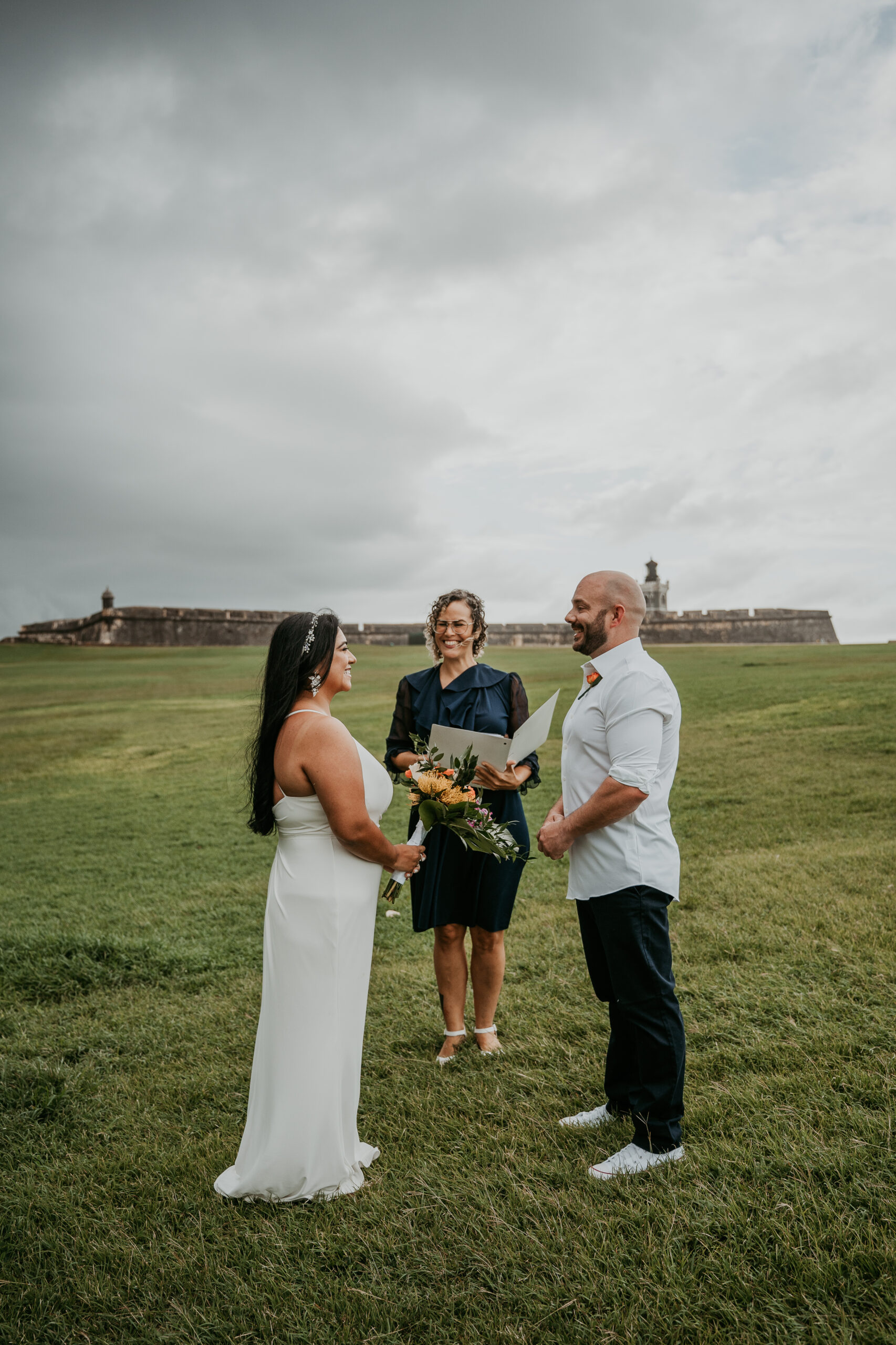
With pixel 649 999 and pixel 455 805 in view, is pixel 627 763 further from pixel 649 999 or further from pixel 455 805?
pixel 649 999

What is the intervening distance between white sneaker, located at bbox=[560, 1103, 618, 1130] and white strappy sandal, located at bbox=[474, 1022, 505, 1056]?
0.68 metres

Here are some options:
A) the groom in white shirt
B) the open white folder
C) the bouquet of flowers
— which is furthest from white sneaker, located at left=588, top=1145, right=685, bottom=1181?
the open white folder

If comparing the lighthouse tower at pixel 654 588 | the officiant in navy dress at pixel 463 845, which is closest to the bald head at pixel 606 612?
the officiant in navy dress at pixel 463 845

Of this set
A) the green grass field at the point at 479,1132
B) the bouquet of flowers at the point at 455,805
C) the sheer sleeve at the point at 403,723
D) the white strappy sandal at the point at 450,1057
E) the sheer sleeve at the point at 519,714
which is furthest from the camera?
the sheer sleeve at the point at 403,723

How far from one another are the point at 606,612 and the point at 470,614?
121 cm

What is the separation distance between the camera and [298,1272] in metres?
2.45

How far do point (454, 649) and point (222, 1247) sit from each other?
103 inches

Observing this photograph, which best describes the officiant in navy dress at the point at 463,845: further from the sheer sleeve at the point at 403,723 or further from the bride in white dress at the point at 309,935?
the bride in white dress at the point at 309,935

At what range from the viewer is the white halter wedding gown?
2.82 m

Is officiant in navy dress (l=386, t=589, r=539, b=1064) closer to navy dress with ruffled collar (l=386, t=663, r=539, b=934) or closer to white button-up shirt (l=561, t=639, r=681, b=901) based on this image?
navy dress with ruffled collar (l=386, t=663, r=539, b=934)

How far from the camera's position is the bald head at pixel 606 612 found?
2969 millimetres

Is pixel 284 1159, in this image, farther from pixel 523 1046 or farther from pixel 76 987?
pixel 76 987

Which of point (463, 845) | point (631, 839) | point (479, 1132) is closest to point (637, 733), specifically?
point (631, 839)

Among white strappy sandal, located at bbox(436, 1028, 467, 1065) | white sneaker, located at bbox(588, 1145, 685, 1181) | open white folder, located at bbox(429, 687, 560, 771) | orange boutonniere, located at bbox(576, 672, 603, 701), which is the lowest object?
white strappy sandal, located at bbox(436, 1028, 467, 1065)
